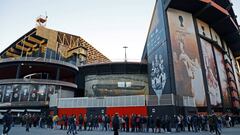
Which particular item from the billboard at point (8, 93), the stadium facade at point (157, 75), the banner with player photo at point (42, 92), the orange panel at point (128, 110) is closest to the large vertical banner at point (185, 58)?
the stadium facade at point (157, 75)

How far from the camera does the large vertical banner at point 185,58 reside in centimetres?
2811

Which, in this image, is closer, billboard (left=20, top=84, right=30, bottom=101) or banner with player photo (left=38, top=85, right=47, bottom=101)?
billboard (left=20, top=84, right=30, bottom=101)

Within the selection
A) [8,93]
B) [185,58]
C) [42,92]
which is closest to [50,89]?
[42,92]

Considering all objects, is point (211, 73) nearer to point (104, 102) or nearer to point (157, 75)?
point (157, 75)

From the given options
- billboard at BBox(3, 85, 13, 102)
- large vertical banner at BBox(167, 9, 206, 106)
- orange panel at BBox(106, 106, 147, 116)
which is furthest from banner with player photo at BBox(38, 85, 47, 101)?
large vertical banner at BBox(167, 9, 206, 106)

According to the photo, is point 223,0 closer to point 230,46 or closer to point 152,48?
point 230,46

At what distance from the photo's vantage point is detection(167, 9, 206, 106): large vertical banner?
28.1m

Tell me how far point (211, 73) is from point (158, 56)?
455 inches

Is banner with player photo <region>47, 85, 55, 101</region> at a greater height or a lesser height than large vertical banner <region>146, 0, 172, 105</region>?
lesser

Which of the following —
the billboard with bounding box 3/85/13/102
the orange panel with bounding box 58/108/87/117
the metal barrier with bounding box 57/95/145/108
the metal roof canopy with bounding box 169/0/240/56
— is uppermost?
the metal roof canopy with bounding box 169/0/240/56

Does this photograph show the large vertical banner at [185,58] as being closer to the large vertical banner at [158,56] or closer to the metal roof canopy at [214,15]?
the large vertical banner at [158,56]

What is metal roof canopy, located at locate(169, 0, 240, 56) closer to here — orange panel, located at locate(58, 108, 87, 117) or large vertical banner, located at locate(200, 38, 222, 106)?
large vertical banner, located at locate(200, 38, 222, 106)

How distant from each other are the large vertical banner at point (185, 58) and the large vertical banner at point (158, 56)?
1.51 m

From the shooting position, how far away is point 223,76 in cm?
3997
